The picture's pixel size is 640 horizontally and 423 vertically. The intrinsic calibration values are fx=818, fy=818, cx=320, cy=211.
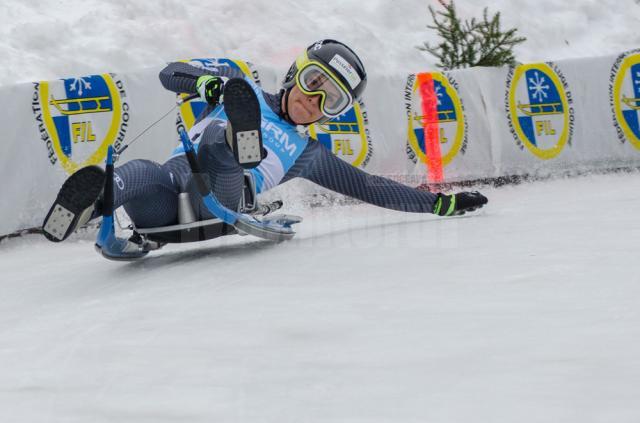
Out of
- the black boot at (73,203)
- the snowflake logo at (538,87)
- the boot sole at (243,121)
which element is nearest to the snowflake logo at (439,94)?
the snowflake logo at (538,87)

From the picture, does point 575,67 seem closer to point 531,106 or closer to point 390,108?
point 531,106

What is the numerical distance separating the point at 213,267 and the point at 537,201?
2809 mm

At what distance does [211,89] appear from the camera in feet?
12.2

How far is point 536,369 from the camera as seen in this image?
1796mm

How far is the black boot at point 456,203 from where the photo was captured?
4738 mm

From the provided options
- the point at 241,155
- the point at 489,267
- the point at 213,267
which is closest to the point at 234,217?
the point at 213,267

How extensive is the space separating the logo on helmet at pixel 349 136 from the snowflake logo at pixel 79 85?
5.33ft

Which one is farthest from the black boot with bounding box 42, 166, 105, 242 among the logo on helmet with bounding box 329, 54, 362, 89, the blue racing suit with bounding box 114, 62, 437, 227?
the logo on helmet with bounding box 329, 54, 362, 89

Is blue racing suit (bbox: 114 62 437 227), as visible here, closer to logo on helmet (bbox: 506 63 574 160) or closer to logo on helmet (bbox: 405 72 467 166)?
logo on helmet (bbox: 405 72 467 166)

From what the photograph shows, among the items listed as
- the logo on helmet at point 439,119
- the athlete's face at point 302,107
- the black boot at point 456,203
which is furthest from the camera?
the logo on helmet at point 439,119

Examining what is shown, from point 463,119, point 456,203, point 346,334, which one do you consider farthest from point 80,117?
point 346,334

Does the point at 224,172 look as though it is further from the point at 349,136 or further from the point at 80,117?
the point at 349,136

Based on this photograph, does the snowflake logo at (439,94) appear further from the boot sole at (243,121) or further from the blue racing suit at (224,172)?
the boot sole at (243,121)

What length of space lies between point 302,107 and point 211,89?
586 mm
